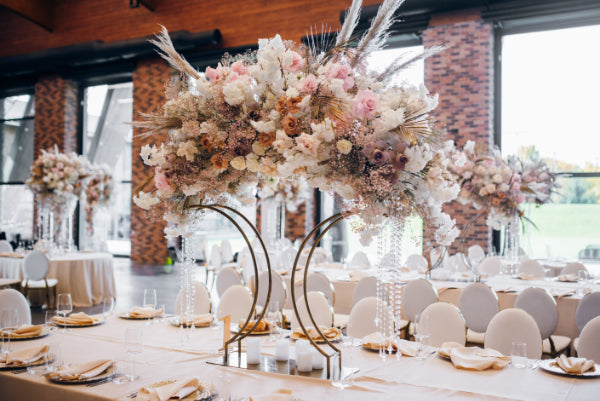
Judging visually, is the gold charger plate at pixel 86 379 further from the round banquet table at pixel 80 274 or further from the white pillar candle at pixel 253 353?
the round banquet table at pixel 80 274

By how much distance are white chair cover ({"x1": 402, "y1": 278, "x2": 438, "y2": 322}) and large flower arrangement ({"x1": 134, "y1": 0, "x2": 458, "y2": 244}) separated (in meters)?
2.53

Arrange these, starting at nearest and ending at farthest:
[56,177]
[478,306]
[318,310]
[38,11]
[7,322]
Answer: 1. [7,322]
2. [318,310]
3. [478,306]
4. [56,177]
5. [38,11]

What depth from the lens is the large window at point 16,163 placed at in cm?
1484

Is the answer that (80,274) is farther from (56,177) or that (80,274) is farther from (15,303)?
(15,303)

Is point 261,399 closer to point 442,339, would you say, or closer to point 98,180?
point 442,339

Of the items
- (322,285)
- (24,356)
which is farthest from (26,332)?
Result: (322,285)

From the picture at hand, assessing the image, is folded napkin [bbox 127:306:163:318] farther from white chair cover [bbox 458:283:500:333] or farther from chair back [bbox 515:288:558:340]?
chair back [bbox 515:288:558:340]

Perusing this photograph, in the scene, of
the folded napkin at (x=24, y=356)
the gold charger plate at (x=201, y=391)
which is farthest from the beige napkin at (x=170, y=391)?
the folded napkin at (x=24, y=356)

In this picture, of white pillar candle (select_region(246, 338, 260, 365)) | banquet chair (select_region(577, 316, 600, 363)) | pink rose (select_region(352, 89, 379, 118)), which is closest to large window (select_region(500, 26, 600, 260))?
banquet chair (select_region(577, 316, 600, 363))

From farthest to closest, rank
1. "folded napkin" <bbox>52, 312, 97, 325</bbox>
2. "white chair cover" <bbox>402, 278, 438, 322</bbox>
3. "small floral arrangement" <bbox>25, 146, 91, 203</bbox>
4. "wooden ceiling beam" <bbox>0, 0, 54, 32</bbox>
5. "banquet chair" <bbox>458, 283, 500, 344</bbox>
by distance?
"wooden ceiling beam" <bbox>0, 0, 54, 32</bbox> < "small floral arrangement" <bbox>25, 146, 91, 203</bbox> < "white chair cover" <bbox>402, 278, 438, 322</bbox> < "banquet chair" <bbox>458, 283, 500, 344</bbox> < "folded napkin" <bbox>52, 312, 97, 325</bbox>

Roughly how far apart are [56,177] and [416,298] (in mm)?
6435

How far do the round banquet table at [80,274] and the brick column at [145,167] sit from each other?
413 cm

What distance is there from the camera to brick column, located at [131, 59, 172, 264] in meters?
12.9

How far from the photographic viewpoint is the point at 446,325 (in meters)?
3.68
